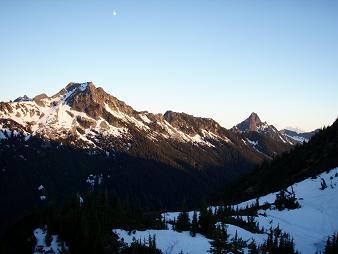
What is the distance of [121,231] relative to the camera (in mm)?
51156

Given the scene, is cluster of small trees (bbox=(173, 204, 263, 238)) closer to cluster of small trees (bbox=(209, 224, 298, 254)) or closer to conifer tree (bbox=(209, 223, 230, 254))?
conifer tree (bbox=(209, 223, 230, 254))

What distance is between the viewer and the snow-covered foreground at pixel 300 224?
5000 centimetres

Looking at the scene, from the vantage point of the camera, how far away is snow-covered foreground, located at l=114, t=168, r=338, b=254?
1969 inches

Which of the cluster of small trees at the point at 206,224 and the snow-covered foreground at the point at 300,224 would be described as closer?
the snow-covered foreground at the point at 300,224

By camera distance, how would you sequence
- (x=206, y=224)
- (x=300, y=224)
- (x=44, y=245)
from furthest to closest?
(x=300, y=224) → (x=206, y=224) → (x=44, y=245)

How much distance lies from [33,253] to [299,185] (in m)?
56.3

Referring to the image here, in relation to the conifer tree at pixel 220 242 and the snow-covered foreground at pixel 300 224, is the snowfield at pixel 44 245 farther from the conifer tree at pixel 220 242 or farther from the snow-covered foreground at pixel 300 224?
the conifer tree at pixel 220 242

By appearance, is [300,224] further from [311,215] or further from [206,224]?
[206,224]

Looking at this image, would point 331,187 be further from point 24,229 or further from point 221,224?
point 24,229

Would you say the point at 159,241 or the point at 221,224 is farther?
the point at 221,224

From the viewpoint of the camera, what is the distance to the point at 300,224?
69.8 meters

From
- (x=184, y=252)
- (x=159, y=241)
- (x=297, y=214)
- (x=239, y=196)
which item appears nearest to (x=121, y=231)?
(x=159, y=241)

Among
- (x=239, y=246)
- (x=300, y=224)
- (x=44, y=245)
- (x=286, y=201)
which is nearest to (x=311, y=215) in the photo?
(x=300, y=224)

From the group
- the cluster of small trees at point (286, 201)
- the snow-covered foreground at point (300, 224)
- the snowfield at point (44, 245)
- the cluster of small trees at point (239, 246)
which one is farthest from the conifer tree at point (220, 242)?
the cluster of small trees at point (286, 201)
